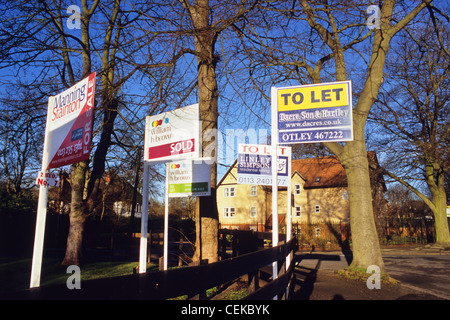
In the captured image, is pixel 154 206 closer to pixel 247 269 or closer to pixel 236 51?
pixel 236 51

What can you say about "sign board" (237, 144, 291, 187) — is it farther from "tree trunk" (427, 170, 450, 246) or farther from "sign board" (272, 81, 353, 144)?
"tree trunk" (427, 170, 450, 246)

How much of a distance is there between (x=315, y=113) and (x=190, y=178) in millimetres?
4045

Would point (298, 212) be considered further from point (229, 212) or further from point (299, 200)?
point (229, 212)

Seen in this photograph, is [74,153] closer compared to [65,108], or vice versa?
[74,153]

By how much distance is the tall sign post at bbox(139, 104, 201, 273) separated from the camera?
253 inches

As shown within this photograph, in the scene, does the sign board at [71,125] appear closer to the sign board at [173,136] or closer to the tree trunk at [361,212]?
the sign board at [173,136]

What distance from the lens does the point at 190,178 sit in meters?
9.60

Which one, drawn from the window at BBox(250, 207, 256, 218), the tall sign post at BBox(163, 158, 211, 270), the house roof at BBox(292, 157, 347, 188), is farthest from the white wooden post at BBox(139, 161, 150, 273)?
the window at BBox(250, 207, 256, 218)

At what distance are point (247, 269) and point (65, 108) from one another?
450 cm

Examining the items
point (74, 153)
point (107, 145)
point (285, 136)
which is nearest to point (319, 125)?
point (285, 136)

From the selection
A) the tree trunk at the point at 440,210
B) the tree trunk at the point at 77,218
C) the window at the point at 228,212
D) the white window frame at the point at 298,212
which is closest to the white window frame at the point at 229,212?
the window at the point at 228,212

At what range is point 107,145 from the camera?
46.2ft

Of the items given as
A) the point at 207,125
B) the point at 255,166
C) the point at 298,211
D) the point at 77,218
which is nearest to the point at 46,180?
the point at 207,125

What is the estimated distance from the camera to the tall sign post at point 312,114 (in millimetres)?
6688
